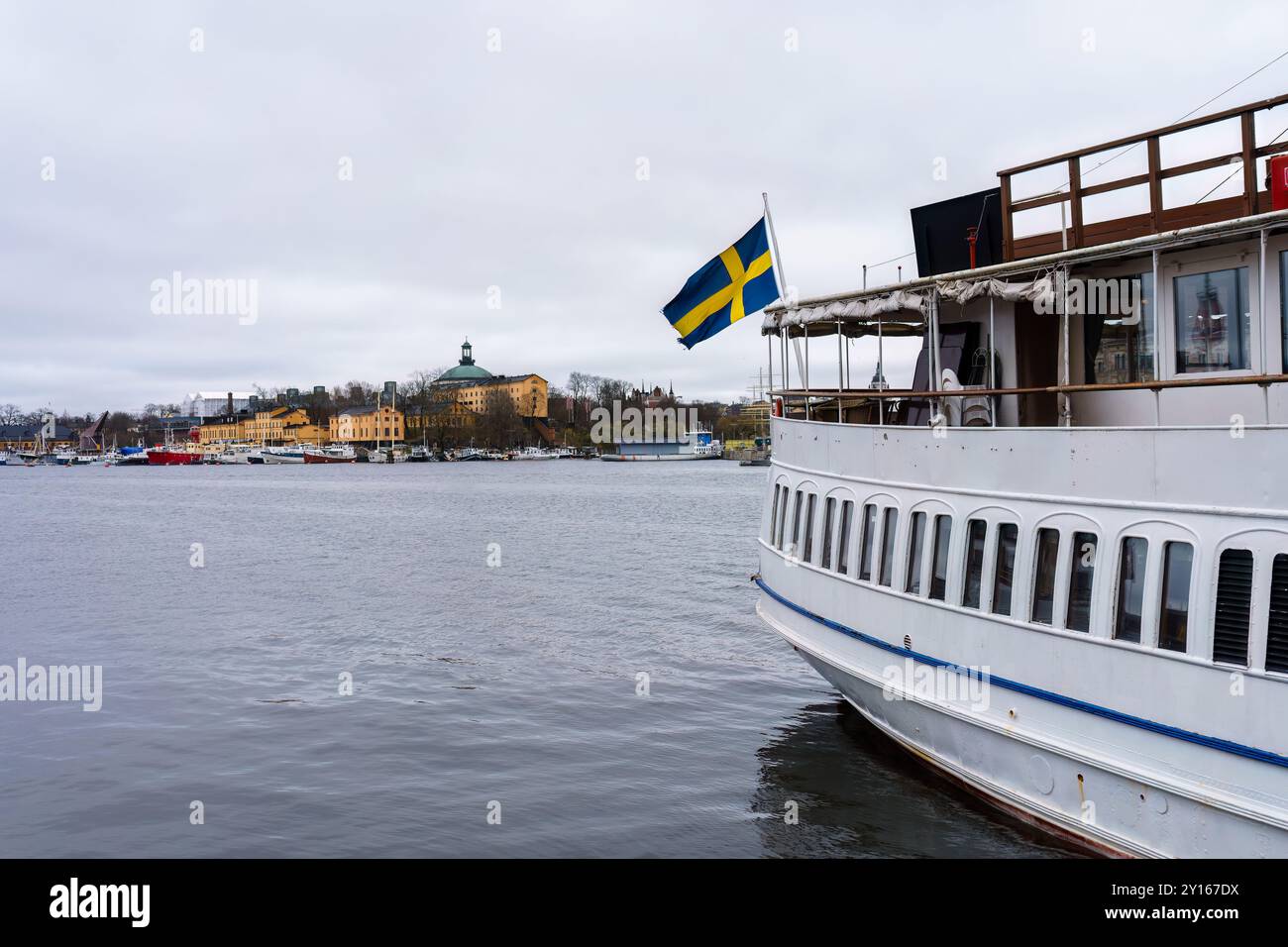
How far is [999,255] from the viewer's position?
14.9 meters

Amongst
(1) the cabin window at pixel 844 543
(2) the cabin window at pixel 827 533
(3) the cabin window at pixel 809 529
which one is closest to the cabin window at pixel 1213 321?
(1) the cabin window at pixel 844 543

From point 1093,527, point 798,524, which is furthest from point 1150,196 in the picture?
point 798,524

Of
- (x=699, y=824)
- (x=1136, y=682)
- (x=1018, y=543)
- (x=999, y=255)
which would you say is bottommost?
(x=699, y=824)

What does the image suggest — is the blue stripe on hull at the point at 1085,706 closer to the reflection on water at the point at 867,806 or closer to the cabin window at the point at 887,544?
the cabin window at the point at 887,544

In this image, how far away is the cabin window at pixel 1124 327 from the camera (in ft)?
36.9

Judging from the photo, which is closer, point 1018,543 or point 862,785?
point 1018,543

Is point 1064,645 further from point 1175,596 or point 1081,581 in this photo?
point 1175,596

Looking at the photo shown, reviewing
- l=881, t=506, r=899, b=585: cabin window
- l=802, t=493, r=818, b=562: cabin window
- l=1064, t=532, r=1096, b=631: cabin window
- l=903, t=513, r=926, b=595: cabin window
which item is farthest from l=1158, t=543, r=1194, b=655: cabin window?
l=802, t=493, r=818, b=562: cabin window

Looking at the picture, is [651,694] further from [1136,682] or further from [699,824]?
[1136,682]

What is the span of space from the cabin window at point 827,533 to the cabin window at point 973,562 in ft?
10.6

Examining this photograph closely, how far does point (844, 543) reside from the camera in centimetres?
1462

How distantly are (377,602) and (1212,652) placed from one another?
88.4 ft

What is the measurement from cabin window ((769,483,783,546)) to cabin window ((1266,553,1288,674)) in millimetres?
9356
